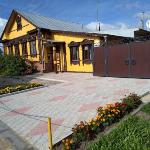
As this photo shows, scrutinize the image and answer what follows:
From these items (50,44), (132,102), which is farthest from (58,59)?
(132,102)

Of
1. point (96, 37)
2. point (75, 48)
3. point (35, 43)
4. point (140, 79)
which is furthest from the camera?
point (35, 43)

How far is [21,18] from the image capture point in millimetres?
25766

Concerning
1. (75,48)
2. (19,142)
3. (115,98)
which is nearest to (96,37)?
(75,48)

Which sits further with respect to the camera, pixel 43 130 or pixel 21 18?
pixel 21 18

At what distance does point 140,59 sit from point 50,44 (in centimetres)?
963

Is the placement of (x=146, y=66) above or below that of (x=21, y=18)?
below

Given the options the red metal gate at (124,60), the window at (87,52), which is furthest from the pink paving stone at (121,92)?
the window at (87,52)

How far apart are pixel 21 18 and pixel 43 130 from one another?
2108 centimetres

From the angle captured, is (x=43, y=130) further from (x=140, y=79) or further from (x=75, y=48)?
(x=75, y=48)

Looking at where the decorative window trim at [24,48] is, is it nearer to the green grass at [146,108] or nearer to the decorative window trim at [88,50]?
the decorative window trim at [88,50]

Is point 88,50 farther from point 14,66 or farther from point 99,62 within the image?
point 14,66

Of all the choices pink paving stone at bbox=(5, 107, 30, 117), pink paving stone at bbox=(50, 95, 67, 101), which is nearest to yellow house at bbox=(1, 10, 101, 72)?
pink paving stone at bbox=(50, 95, 67, 101)

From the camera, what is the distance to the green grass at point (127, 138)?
491cm

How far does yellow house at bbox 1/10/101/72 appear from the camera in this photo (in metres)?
19.7
